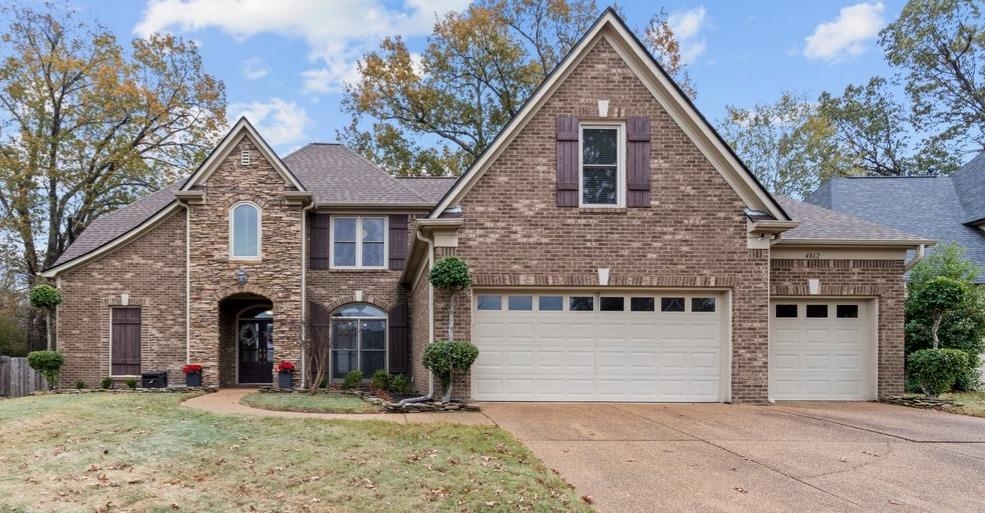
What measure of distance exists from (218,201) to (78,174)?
42.4 feet

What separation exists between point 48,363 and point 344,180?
8497 mm

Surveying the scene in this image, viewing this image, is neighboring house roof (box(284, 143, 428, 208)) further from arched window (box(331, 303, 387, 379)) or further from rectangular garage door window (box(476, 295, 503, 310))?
rectangular garage door window (box(476, 295, 503, 310))

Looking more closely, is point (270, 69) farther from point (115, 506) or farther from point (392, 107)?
point (115, 506)

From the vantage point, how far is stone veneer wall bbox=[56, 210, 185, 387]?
15.2 m

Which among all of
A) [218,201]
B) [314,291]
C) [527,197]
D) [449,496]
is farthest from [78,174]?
[449,496]

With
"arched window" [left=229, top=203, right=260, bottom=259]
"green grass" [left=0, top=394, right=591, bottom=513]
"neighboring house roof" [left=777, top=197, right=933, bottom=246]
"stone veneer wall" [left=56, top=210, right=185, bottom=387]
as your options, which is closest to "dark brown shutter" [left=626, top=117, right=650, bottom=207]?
"neighboring house roof" [left=777, top=197, right=933, bottom=246]

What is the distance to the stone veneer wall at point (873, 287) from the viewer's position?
1152 centimetres

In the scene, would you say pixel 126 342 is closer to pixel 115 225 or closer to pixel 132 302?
pixel 132 302

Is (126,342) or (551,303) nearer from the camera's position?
(551,303)

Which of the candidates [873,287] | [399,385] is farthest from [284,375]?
[873,287]

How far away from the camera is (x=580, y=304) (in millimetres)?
10914

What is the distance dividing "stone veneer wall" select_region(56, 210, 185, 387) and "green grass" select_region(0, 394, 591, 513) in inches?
272

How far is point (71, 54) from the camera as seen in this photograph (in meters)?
23.4

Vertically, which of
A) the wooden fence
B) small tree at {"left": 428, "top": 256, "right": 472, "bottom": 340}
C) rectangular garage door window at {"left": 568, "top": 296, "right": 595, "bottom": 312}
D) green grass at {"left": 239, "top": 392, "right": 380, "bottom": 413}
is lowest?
the wooden fence
